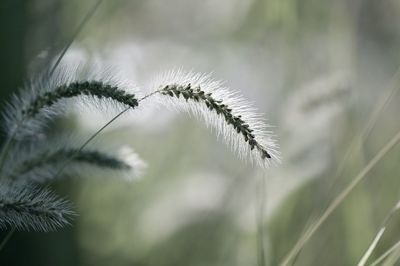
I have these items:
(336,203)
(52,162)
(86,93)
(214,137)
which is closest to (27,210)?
(86,93)

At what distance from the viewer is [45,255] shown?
5.27ft

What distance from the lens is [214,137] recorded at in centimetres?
175

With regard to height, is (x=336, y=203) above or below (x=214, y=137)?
below

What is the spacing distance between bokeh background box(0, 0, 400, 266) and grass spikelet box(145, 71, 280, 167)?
1.62 ft

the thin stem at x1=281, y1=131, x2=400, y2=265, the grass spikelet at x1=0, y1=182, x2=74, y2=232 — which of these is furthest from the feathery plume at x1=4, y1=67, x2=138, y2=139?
the thin stem at x1=281, y1=131, x2=400, y2=265

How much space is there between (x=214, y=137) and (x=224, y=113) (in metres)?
0.98

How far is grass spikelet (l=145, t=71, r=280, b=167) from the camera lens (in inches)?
30.0

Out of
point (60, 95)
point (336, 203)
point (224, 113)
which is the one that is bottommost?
point (336, 203)

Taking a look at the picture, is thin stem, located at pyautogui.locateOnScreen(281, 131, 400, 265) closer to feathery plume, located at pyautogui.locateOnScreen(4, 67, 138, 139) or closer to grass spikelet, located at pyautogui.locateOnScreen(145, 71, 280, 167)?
grass spikelet, located at pyautogui.locateOnScreen(145, 71, 280, 167)

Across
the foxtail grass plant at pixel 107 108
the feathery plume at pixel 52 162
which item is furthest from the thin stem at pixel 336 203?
the feathery plume at pixel 52 162

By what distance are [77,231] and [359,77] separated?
0.70 meters

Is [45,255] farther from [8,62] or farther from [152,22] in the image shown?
[152,22]

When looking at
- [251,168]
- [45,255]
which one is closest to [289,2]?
[251,168]

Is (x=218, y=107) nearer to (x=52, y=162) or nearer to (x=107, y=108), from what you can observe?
(x=107, y=108)
